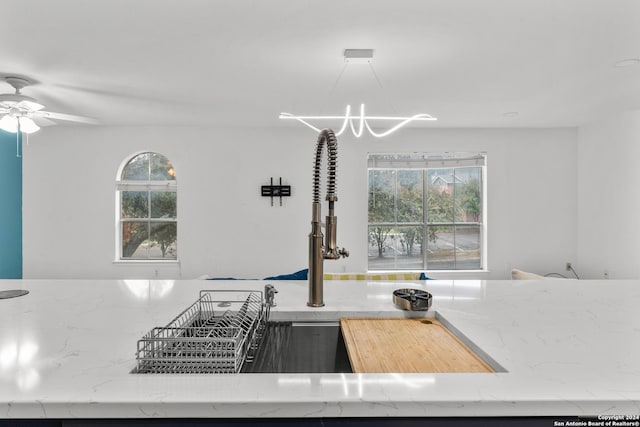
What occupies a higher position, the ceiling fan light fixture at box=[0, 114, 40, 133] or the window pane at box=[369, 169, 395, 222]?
the ceiling fan light fixture at box=[0, 114, 40, 133]

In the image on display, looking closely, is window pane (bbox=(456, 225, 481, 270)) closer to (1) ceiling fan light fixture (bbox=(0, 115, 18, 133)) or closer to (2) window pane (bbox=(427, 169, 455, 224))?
(2) window pane (bbox=(427, 169, 455, 224))

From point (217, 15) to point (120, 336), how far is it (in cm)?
179

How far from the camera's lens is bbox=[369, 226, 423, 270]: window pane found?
544 cm

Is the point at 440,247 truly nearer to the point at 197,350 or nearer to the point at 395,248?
the point at 395,248

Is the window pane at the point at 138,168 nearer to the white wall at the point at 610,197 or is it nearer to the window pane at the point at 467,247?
the window pane at the point at 467,247

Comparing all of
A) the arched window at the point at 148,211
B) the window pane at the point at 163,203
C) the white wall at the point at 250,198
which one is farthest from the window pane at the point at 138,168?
the window pane at the point at 163,203

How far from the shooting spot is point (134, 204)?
5.21 meters

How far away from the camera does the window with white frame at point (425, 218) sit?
538 centimetres

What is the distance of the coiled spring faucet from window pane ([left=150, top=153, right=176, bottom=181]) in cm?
447

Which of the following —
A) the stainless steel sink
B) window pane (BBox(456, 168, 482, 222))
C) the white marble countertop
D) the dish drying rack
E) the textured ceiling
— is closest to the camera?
the white marble countertop

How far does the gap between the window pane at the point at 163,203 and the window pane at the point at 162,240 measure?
16cm

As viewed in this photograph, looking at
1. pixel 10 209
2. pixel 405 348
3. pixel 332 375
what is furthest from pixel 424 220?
pixel 10 209

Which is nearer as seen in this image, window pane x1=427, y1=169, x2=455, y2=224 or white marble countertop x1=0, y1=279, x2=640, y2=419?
white marble countertop x1=0, y1=279, x2=640, y2=419

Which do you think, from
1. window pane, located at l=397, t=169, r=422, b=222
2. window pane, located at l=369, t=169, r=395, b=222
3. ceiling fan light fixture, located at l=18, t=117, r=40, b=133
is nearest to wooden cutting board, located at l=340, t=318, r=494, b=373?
ceiling fan light fixture, located at l=18, t=117, r=40, b=133
